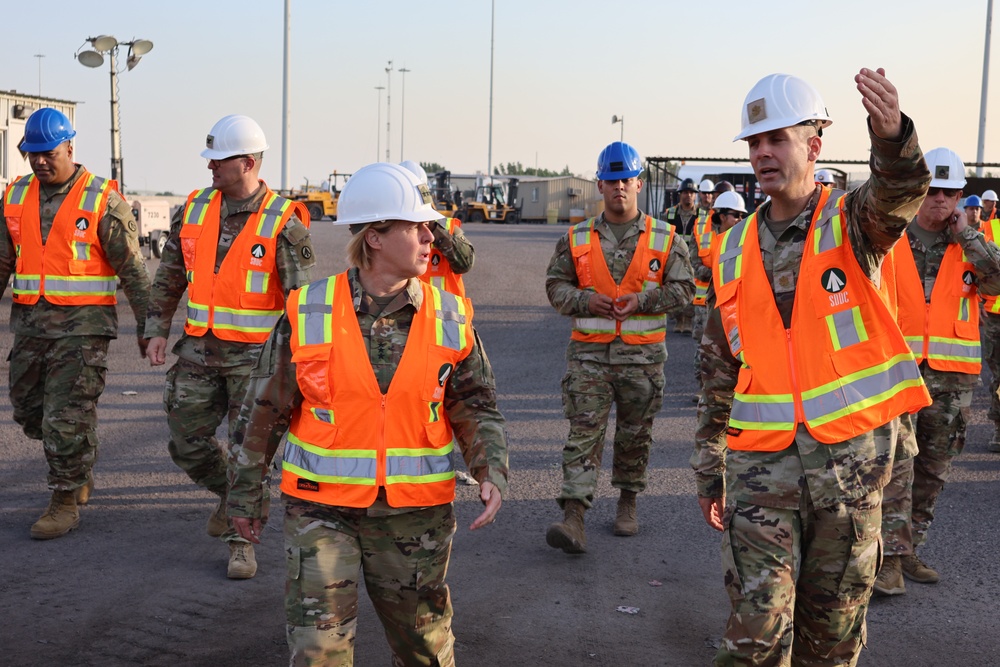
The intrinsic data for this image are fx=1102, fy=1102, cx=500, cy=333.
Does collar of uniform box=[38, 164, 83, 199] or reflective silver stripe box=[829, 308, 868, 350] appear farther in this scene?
collar of uniform box=[38, 164, 83, 199]

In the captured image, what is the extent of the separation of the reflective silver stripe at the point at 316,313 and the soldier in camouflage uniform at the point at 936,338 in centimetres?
392

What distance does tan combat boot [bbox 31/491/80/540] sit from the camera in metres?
6.66

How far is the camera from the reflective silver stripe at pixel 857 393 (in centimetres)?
372

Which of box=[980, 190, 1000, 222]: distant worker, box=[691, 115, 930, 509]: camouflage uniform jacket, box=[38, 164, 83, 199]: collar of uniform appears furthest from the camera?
box=[980, 190, 1000, 222]: distant worker

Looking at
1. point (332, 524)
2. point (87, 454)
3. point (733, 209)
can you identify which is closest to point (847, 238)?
point (332, 524)

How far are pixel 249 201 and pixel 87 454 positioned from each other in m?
2.05

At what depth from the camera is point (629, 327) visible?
6902 mm

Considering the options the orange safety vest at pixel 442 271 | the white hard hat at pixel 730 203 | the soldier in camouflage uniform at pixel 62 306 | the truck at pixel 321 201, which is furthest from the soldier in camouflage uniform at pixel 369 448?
the truck at pixel 321 201

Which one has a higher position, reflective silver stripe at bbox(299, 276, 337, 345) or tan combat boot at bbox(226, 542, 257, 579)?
reflective silver stripe at bbox(299, 276, 337, 345)

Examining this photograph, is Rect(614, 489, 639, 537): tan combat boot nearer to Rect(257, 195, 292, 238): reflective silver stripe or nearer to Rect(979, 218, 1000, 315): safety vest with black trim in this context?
Rect(257, 195, 292, 238): reflective silver stripe

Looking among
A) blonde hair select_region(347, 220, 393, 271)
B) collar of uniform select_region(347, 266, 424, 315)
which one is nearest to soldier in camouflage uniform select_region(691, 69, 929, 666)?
collar of uniform select_region(347, 266, 424, 315)

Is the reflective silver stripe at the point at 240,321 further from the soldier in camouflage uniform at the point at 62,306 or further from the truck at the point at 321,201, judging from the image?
the truck at the point at 321,201

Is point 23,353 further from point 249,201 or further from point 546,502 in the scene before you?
point 546,502

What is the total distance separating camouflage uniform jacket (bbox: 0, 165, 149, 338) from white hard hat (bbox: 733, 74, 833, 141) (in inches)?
180
